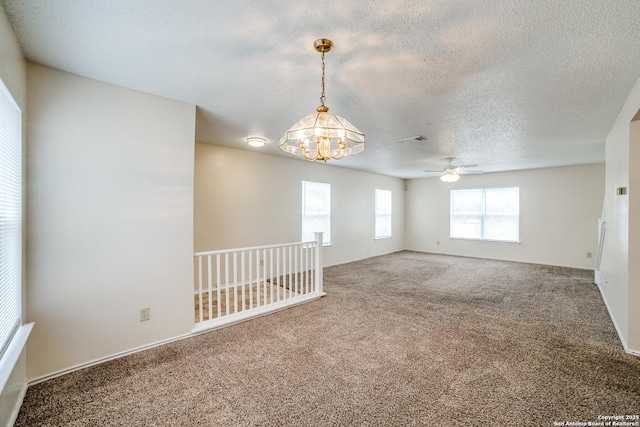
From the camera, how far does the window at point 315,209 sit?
20.4ft

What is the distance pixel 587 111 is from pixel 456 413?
332cm

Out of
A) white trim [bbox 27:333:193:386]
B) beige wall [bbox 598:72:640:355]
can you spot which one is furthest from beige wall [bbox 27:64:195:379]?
beige wall [bbox 598:72:640:355]

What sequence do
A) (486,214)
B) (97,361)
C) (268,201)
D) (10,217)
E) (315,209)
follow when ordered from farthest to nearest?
(486,214) → (315,209) → (268,201) → (97,361) → (10,217)

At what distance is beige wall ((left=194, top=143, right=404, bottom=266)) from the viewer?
4652 millimetres

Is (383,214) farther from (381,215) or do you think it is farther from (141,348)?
(141,348)

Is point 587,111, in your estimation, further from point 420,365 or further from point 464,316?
point 420,365

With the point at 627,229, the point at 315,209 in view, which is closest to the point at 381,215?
the point at 315,209

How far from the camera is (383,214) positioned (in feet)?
27.7

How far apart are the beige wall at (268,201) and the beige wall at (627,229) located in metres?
4.68

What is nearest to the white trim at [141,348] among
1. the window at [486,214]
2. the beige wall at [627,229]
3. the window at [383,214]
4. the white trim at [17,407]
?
the white trim at [17,407]

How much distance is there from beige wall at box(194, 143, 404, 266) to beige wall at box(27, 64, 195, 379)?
1.77m

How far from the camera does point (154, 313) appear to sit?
8.91 ft

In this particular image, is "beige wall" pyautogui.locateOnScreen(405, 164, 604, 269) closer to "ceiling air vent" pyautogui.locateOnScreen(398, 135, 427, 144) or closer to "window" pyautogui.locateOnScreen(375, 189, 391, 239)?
"window" pyautogui.locateOnScreen(375, 189, 391, 239)

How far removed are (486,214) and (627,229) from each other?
5254 mm
